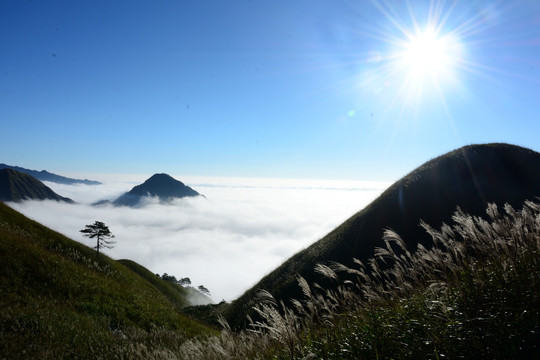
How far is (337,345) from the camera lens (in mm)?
4859

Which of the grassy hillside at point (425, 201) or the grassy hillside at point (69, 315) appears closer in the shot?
the grassy hillside at point (69, 315)

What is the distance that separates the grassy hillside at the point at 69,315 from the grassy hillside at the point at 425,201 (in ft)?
50.4

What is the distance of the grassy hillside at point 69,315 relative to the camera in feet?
21.2

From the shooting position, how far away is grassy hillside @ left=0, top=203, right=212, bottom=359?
6.47 m

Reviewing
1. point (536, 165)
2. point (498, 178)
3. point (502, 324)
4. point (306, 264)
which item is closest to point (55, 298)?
point (502, 324)

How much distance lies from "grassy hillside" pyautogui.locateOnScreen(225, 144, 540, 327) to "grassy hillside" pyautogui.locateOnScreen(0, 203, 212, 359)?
15361 mm

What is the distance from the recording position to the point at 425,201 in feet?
102

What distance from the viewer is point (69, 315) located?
954 cm

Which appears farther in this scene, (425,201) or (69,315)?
(425,201)

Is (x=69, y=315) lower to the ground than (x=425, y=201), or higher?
lower

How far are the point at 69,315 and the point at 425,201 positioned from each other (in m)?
32.1

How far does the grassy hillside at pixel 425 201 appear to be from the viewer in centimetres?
2862

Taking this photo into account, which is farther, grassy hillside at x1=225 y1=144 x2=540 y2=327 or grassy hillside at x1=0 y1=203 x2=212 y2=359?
grassy hillside at x1=225 y1=144 x2=540 y2=327

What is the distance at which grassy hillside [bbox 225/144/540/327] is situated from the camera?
2862 centimetres
